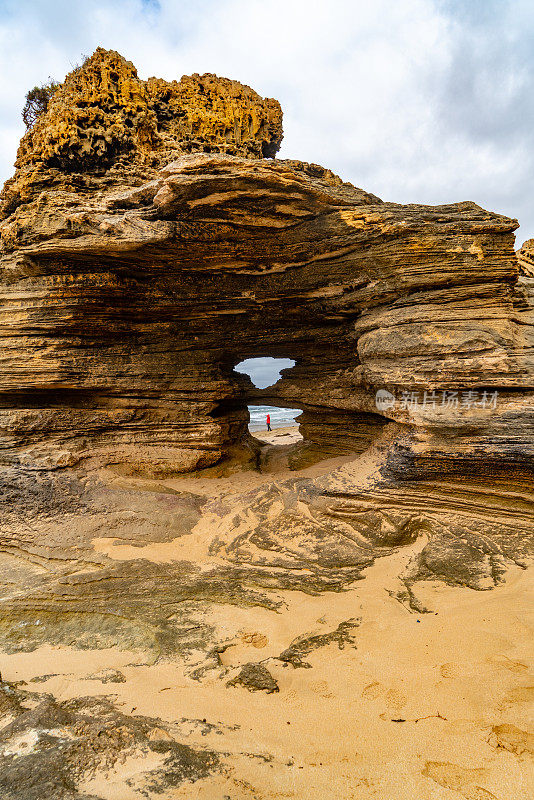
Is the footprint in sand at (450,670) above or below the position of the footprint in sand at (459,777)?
below

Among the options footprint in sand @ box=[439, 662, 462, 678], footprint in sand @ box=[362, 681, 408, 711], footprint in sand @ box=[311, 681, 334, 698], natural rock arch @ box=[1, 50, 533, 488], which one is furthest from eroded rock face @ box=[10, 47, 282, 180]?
footprint in sand @ box=[439, 662, 462, 678]

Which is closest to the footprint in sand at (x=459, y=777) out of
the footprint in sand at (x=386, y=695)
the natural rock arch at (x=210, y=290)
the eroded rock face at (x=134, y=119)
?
the footprint in sand at (x=386, y=695)

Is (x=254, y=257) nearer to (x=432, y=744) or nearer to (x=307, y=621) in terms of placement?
(x=307, y=621)

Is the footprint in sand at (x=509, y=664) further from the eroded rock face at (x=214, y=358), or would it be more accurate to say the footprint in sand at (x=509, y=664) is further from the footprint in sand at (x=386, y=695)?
the eroded rock face at (x=214, y=358)

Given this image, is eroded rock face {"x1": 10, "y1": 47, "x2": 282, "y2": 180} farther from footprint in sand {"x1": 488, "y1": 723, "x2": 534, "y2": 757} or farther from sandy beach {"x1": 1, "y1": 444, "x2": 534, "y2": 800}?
footprint in sand {"x1": 488, "y1": 723, "x2": 534, "y2": 757}

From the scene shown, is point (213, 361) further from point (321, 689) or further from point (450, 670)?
point (450, 670)

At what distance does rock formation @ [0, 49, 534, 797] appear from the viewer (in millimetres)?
5383

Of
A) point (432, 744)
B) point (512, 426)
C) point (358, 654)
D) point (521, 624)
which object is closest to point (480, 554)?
point (521, 624)

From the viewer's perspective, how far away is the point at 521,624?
3762 mm

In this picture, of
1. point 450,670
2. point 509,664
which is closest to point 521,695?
point 509,664

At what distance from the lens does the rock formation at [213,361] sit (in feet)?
17.7

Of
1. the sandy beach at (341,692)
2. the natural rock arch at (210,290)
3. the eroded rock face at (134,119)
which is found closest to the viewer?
the sandy beach at (341,692)

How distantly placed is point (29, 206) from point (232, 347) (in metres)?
5.06

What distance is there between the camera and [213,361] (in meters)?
9.05
